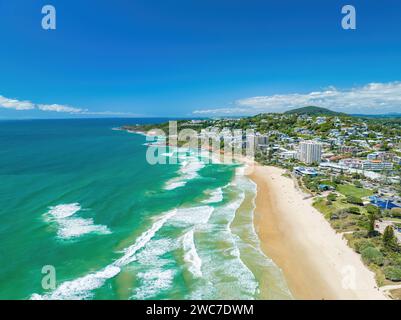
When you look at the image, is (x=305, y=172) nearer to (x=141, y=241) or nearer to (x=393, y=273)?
(x=393, y=273)

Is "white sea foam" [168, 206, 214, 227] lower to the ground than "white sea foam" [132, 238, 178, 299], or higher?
higher

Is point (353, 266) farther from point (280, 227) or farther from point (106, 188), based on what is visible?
point (106, 188)

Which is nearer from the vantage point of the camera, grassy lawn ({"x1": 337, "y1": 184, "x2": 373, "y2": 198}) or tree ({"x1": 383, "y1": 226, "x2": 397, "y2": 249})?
tree ({"x1": 383, "y1": 226, "x2": 397, "y2": 249})

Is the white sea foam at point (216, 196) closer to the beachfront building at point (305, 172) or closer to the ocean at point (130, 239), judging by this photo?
the ocean at point (130, 239)

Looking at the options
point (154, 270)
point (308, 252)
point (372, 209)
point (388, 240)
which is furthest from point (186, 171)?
point (388, 240)

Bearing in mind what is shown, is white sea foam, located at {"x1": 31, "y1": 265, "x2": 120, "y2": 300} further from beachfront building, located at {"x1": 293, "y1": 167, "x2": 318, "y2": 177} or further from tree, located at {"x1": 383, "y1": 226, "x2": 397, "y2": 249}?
beachfront building, located at {"x1": 293, "y1": 167, "x2": 318, "y2": 177}

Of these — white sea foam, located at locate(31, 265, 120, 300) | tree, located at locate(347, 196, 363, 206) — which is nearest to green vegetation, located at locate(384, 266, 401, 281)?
tree, located at locate(347, 196, 363, 206)

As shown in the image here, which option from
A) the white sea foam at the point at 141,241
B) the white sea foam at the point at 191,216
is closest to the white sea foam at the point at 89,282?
the white sea foam at the point at 141,241
